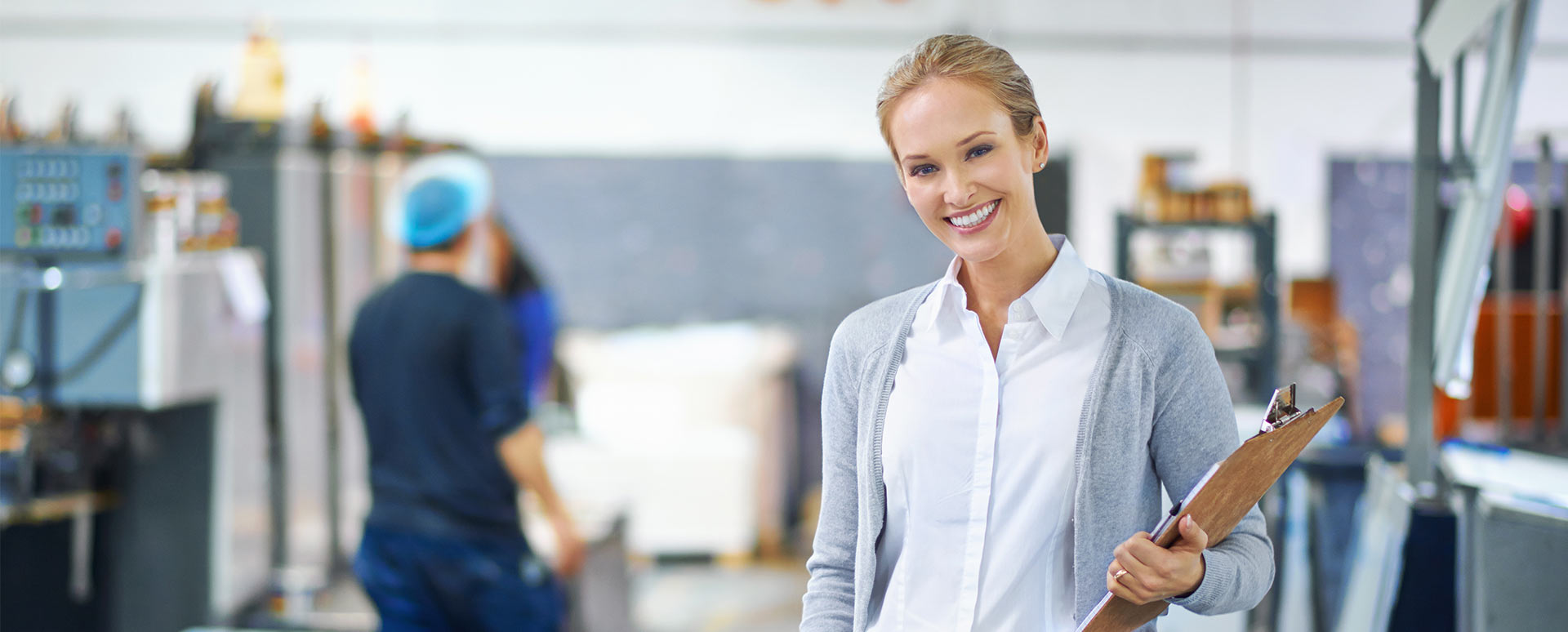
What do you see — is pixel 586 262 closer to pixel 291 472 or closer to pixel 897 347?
pixel 291 472

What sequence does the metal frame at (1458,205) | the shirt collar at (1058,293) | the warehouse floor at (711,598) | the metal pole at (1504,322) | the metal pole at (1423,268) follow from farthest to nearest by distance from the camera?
the metal pole at (1504,322) < the warehouse floor at (711,598) < the metal pole at (1423,268) < the metal frame at (1458,205) < the shirt collar at (1058,293)

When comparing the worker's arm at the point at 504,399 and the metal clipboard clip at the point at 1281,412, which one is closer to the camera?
the metal clipboard clip at the point at 1281,412

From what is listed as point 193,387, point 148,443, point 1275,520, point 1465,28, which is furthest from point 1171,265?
point 148,443

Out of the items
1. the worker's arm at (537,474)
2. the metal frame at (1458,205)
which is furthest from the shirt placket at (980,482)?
the worker's arm at (537,474)

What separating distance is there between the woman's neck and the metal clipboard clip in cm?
20

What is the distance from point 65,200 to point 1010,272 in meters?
3.03

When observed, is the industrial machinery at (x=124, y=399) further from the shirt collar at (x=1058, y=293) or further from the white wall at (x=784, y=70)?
the shirt collar at (x=1058, y=293)

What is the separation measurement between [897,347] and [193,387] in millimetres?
2908

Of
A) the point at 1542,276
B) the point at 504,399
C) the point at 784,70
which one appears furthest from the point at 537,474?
the point at 1542,276

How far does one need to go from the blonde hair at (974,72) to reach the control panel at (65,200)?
291cm

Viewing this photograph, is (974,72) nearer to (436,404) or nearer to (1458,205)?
(1458,205)

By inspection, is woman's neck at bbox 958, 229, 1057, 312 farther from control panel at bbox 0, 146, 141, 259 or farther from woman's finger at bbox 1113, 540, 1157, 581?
control panel at bbox 0, 146, 141, 259

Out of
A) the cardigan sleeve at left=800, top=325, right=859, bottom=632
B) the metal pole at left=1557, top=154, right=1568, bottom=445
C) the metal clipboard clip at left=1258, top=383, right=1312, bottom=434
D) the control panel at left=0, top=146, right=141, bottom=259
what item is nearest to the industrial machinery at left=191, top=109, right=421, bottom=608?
the control panel at left=0, top=146, right=141, bottom=259

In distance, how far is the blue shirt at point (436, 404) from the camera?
2.25 meters
